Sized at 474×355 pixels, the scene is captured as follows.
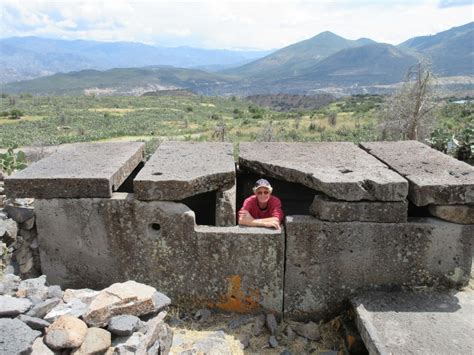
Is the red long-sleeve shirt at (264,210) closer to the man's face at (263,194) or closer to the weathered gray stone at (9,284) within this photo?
the man's face at (263,194)

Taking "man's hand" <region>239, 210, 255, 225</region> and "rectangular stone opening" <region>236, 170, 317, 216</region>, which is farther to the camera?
"rectangular stone opening" <region>236, 170, 317, 216</region>

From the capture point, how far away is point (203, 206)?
617cm

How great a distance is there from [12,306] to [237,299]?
→ 2172 mm

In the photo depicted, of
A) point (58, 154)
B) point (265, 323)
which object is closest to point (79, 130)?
point (58, 154)

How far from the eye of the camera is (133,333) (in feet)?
12.3

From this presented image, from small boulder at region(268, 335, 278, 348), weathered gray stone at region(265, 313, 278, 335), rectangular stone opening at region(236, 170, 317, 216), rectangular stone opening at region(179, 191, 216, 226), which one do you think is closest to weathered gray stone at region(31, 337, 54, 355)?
small boulder at region(268, 335, 278, 348)

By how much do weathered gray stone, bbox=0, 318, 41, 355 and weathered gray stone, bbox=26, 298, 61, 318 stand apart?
0.85 feet

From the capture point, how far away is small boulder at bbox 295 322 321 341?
4570mm

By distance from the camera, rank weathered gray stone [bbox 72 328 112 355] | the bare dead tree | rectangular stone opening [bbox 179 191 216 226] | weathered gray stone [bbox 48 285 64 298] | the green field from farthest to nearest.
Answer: the green field
the bare dead tree
rectangular stone opening [bbox 179 191 216 226]
weathered gray stone [bbox 48 285 64 298]
weathered gray stone [bbox 72 328 112 355]

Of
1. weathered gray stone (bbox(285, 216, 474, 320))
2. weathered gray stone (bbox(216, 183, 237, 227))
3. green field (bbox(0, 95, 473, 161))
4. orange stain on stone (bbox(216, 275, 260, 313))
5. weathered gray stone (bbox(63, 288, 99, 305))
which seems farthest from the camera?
green field (bbox(0, 95, 473, 161))

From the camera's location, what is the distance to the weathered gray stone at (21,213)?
496 cm

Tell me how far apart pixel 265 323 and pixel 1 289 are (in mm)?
2556

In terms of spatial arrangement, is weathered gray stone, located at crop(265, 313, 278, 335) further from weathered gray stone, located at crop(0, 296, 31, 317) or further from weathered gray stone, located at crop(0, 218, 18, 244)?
weathered gray stone, located at crop(0, 218, 18, 244)

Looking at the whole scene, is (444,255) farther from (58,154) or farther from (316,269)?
(58,154)
